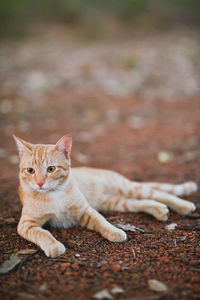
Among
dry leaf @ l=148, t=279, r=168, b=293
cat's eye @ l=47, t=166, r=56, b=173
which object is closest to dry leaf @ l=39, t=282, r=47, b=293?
dry leaf @ l=148, t=279, r=168, b=293

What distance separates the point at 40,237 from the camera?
2.54 meters

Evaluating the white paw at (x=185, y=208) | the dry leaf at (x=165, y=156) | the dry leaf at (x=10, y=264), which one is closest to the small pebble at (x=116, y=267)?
the dry leaf at (x=10, y=264)

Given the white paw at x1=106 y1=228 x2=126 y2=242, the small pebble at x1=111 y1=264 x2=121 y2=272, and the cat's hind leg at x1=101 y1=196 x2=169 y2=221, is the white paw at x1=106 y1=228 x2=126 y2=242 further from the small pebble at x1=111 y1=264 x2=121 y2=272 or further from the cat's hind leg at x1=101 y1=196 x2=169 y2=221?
the cat's hind leg at x1=101 y1=196 x2=169 y2=221

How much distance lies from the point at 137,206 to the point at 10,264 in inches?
62.1

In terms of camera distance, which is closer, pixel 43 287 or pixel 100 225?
pixel 43 287

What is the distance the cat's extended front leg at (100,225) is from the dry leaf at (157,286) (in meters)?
0.65

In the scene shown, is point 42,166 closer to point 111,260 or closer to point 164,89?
point 111,260

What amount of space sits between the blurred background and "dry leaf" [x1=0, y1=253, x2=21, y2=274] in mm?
2251

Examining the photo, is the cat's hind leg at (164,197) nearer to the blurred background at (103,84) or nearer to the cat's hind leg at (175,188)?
the cat's hind leg at (175,188)

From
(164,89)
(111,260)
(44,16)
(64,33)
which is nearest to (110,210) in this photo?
(111,260)

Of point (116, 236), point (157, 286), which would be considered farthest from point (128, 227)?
point (157, 286)

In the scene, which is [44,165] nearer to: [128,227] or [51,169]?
[51,169]

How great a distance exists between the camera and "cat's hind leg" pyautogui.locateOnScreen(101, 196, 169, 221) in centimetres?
311

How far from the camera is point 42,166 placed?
2.70 m
